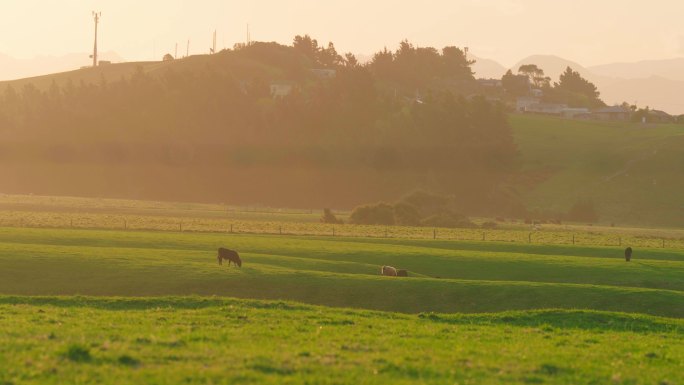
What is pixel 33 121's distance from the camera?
18362 cm

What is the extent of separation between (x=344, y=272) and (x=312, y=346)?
28.3 metres

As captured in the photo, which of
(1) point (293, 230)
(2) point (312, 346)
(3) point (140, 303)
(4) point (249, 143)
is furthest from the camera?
(4) point (249, 143)

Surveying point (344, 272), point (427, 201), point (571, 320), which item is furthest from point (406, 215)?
point (571, 320)

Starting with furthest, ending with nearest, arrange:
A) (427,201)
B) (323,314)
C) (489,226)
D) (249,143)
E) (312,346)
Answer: (249,143) → (427,201) → (489,226) → (323,314) → (312,346)

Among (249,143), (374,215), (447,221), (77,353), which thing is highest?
(249,143)

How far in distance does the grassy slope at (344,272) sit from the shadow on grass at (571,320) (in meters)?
6.64

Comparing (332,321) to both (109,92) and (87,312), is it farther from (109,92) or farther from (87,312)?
(109,92)

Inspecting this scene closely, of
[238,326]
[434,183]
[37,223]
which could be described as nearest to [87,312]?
[238,326]

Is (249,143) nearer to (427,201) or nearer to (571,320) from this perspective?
(427,201)

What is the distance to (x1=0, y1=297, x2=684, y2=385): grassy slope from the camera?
17.5 metres

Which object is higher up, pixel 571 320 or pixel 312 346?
pixel 312 346

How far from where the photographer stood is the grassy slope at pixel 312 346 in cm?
1750

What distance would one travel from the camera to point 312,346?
2125cm

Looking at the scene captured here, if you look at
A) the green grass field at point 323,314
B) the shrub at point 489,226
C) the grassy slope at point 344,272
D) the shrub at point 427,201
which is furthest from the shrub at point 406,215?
the green grass field at point 323,314
